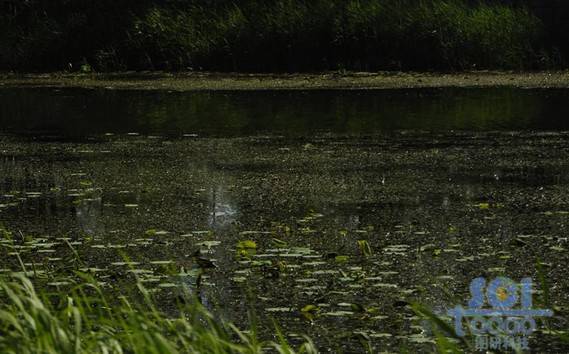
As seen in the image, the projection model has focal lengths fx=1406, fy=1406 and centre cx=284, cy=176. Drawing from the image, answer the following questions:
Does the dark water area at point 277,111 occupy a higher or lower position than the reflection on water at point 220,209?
lower

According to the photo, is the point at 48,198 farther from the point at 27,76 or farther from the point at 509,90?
the point at 27,76

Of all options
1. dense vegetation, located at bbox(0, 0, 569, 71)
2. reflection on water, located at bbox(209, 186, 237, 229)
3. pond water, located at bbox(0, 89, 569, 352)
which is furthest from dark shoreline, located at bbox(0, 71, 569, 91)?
reflection on water, located at bbox(209, 186, 237, 229)

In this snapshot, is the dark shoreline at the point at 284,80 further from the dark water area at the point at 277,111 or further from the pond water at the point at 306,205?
the pond water at the point at 306,205

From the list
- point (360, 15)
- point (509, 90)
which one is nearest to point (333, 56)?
point (360, 15)

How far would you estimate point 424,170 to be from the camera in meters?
11.2

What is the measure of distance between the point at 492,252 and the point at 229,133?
279 inches

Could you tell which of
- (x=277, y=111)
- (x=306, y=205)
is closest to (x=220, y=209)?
(x=306, y=205)

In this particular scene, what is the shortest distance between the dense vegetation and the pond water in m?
5.11

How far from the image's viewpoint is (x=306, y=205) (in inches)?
373

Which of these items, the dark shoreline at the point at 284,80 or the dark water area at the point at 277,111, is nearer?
the dark water area at the point at 277,111

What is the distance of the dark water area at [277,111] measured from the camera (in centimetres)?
1484

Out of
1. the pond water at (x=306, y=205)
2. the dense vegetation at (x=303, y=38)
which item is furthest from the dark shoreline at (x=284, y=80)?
the pond water at (x=306, y=205)

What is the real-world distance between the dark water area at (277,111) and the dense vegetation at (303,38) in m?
2.98

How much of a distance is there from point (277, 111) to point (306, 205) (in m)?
7.37
